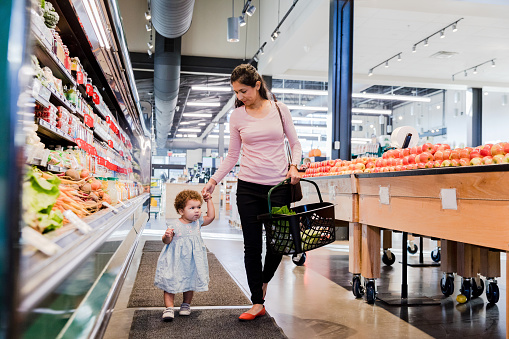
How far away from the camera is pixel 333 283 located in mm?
4367

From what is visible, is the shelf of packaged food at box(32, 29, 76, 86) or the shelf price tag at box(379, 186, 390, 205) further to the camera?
the shelf price tag at box(379, 186, 390, 205)

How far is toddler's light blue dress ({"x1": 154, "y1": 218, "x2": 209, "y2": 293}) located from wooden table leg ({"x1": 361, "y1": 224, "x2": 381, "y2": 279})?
1.30m

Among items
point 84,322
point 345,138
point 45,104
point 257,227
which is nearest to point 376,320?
point 257,227

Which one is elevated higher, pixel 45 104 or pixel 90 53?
pixel 90 53

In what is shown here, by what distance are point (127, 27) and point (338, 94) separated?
623 cm

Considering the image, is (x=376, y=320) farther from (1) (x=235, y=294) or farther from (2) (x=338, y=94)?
(2) (x=338, y=94)

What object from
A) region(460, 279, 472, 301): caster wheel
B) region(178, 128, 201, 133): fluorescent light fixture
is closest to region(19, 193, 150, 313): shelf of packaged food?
region(460, 279, 472, 301): caster wheel

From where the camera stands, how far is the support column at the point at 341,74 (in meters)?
7.82

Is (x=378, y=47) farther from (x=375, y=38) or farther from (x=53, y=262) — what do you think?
(x=53, y=262)

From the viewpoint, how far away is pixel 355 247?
375 cm

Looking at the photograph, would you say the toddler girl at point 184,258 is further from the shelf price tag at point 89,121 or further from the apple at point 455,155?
the apple at point 455,155

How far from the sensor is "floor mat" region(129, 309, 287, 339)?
267 cm

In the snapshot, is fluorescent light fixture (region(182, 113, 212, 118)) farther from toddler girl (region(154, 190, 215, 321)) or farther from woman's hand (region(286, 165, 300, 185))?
woman's hand (region(286, 165, 300, 185))

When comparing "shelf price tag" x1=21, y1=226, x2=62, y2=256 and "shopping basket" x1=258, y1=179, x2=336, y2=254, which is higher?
"shelf price tag" x1=21, y1=226, x2=62, y2=256
